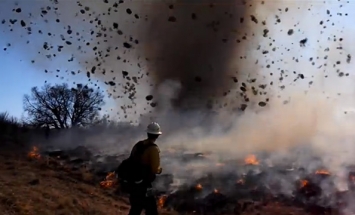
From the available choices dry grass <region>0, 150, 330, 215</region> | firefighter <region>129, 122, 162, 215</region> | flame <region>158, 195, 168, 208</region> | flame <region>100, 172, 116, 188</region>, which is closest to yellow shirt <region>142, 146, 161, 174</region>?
firefighter <region>129, 122, 162, 215</region>

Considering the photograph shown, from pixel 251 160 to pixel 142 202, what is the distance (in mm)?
12137

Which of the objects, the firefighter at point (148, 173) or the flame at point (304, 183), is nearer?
the firefighter at point (148, 173)

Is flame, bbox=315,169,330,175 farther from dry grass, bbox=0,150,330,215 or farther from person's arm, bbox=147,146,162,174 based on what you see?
person's arm, bbox=147,146,162,174

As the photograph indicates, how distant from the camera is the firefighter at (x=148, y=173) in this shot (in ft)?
23.9

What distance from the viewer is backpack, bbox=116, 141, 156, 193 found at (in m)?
7.29

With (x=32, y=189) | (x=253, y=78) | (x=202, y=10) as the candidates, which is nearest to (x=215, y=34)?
(x=202, y=10)

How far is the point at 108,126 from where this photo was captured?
38438 mm

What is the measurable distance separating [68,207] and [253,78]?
14.5 metres

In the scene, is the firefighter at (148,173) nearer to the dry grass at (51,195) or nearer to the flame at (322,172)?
the dry grass at (51,195)

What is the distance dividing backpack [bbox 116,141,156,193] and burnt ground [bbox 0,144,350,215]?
3.27m

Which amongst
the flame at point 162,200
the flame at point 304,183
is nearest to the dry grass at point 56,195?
the flame at point 162,200

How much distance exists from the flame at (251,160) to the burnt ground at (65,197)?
3.80 meters

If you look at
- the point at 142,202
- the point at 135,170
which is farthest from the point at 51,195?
the point at 135,170

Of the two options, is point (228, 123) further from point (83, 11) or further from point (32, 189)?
point (32, 189)
